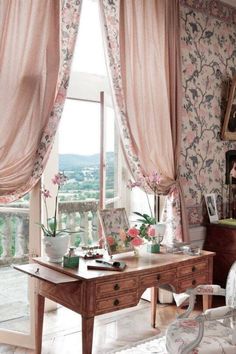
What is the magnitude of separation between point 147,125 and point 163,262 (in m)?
1.31

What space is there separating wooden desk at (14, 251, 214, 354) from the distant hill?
1.87 meters

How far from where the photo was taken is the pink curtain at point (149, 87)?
139 inches

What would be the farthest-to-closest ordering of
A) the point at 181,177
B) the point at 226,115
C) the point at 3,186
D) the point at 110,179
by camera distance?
the point at 110,179
the point at 226,115
the point at 181,177
the point at 3,186

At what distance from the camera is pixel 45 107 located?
305 cm

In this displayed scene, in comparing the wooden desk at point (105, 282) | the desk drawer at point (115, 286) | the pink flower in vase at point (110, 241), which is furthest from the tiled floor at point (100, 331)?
the pink flower in vase at point (110, 241)

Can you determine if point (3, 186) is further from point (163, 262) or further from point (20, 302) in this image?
point (163, 262)

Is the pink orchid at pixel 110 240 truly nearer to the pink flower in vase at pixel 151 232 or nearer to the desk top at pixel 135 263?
the desk top at pixel 135 263

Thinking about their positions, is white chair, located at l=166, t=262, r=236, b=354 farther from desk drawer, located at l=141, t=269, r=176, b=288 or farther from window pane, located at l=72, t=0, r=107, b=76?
window pane, located at l=72, t=0, r=107, b=76

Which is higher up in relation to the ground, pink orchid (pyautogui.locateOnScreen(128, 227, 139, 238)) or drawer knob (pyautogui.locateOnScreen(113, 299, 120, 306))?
pink orchid (pyautogui.locateOnScreen(128, 227, 139, 238))

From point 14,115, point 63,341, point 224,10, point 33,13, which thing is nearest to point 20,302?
point 63,341

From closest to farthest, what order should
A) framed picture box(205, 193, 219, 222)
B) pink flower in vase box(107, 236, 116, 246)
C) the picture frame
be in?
pink flower in vase box(107, 236, 116, 246) → framed picture box(205, 193, 219, 222) → the picture frame

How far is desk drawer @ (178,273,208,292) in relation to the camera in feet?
10.2

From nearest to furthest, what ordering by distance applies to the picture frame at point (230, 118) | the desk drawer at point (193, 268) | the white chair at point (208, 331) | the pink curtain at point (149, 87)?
1. the white chair at point (208, 331)
2. the desk drawer at point (193, 268)
3. the pink curtain at point (149, 87)
4. the picture frame at point (230, 118)

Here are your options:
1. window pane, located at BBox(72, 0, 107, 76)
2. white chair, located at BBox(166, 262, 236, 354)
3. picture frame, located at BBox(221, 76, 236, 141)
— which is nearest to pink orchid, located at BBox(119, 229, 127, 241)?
white chair, located at BBox(166, 262, 236, 354)
